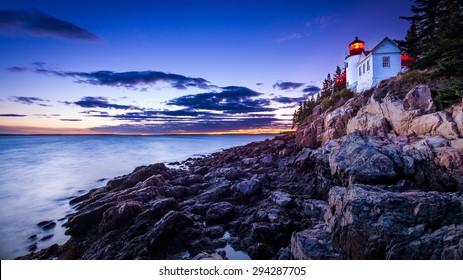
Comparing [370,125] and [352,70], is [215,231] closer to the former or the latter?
[370,125]

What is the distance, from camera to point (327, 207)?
4438mm

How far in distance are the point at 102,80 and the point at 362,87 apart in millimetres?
12482

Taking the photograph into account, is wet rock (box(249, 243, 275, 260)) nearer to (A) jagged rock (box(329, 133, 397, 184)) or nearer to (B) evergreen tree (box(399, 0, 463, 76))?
(A) jagged rock (box(329, 133, 397, 184))

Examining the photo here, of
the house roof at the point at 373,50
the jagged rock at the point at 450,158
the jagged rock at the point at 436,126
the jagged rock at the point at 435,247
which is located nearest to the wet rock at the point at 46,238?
the jagged rock at the point at 435,247

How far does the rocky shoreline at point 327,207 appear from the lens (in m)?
2.61

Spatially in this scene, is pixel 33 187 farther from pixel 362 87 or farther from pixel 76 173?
pixel 362 87

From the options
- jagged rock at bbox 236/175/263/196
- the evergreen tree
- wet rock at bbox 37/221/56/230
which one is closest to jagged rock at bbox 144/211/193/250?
jagged rock at bbox 236/175/263/196

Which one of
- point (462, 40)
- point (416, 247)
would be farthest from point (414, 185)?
point (462, 40)

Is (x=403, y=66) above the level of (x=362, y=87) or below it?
above

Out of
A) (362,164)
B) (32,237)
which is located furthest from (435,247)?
(32,237)

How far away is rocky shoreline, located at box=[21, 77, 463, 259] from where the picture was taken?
2.61 m

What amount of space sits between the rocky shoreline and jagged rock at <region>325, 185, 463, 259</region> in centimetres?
1

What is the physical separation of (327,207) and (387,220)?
1.87 metres
